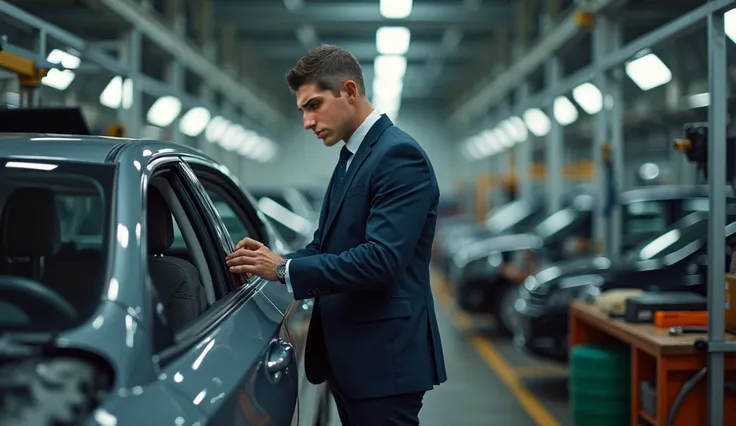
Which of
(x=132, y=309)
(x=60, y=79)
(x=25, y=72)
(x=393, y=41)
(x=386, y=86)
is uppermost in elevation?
(x=386, y=86)

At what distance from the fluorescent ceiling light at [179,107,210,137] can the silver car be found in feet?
26.5

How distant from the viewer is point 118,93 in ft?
24.2

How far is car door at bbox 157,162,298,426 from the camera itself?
1907 millimetres

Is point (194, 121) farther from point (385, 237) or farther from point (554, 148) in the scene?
point (385, 237)

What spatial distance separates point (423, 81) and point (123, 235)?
23994 millimetres

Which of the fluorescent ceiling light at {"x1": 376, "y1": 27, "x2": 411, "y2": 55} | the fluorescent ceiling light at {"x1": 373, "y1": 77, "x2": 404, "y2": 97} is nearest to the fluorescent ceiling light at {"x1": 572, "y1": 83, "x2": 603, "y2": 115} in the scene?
the fluorescent ceiling light at {"x1": 376, "y1": 27, "x2": 411, "y2": 55}

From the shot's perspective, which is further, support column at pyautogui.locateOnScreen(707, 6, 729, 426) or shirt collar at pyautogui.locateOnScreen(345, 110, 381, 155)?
support column at pyautogui.locateOnScreen(707, 6, 729, 426)

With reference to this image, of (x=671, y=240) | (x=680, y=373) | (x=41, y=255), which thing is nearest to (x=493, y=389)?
(x=671, y=240)

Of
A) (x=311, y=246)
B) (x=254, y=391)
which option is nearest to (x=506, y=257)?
(x=311, y=246)

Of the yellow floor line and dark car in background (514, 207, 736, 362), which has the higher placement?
dark car in background (514, 207, 736, 362)

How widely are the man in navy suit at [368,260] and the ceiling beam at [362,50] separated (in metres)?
15.9

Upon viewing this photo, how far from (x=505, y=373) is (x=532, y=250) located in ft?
7.90

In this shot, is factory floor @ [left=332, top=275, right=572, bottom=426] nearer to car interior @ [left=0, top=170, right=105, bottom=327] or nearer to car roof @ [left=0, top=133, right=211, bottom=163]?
car interior @ [left=0, top=170, right=105, bottom=327]

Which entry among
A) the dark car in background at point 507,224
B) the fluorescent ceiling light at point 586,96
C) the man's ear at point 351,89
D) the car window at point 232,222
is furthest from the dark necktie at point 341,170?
the dark car in background at point 507,224
